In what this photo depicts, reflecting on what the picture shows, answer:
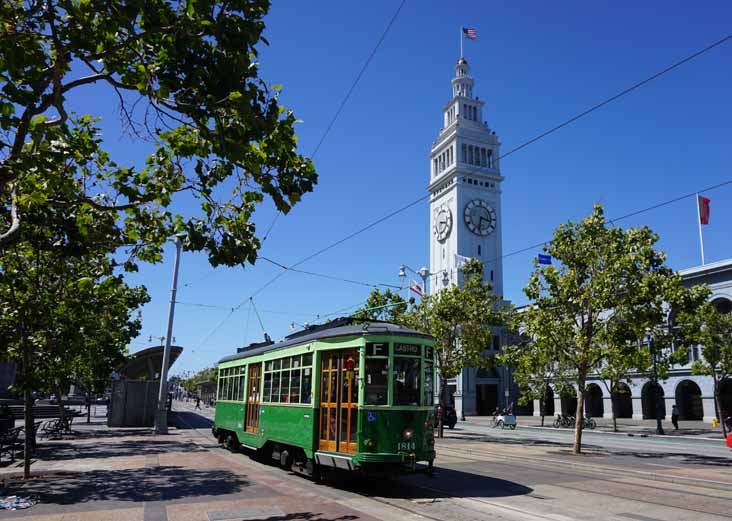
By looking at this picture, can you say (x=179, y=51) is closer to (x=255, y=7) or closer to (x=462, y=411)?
(x=255, y=7)

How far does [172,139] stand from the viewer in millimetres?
9688

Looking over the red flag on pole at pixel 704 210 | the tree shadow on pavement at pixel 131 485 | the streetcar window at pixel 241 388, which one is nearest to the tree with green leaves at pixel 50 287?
the tree shadow on pavement at pixel 131 485

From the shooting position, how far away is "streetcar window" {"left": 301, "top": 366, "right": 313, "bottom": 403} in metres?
12.9

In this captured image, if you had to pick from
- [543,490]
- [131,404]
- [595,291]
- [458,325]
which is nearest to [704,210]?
[458,325]

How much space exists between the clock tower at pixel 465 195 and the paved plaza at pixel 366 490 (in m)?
57.5

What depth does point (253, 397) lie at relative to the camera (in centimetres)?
1683

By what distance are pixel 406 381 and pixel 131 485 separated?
21.2 feet

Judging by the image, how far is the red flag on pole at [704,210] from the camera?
4156 centimetres

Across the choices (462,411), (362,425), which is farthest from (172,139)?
(462,411)

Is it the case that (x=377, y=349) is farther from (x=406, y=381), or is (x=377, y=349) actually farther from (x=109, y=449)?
(x=109, y=449)

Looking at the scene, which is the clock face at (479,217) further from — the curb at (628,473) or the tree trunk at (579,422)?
the curb at (628,473)

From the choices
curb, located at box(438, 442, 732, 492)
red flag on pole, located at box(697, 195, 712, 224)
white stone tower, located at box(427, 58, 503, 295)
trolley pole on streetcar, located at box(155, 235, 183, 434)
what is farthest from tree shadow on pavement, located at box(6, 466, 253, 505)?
white stone tower, located at box(427, 58, 503, 295)

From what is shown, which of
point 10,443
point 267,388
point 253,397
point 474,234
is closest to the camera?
point 267,388

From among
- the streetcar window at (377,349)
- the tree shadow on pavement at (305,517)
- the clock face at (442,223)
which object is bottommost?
the tree shadow on pavement at (305,517)
